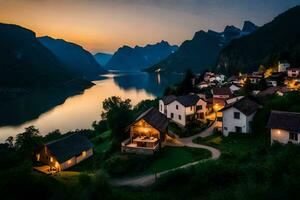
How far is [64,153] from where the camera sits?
130 feet

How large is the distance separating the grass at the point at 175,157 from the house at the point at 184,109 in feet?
39.3

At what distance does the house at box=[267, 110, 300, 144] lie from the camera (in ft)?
94.2

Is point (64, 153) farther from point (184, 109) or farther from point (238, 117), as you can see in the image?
point (238, 117)

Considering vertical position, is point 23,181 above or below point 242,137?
above

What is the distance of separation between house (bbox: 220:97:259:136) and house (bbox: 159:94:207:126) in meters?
9.05

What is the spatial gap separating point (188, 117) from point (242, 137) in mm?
12259

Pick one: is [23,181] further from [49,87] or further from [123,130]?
[49,87]

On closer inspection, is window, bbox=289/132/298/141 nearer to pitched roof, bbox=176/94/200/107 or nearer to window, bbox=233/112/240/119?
window, bbox=233/112/240/119

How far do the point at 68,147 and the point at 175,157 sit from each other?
17.8 metres

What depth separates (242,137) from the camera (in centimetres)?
3691

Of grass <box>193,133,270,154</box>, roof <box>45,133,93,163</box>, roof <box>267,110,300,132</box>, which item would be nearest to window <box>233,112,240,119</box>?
grass <box>193,133,270,154</box>

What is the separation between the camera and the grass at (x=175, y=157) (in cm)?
3034

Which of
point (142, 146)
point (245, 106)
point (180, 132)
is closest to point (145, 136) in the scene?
point (142, 146)

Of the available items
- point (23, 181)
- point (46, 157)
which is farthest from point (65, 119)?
point (23, 181)
